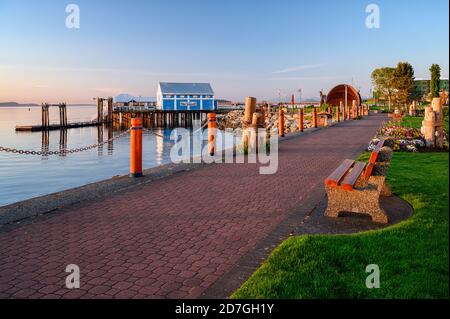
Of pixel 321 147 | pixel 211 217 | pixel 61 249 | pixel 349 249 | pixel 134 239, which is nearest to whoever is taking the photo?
pixel 349 249

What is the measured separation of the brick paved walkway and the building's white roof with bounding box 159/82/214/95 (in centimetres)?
8204

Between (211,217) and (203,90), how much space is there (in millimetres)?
87963

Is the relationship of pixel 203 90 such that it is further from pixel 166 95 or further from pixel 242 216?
pixel 242 216

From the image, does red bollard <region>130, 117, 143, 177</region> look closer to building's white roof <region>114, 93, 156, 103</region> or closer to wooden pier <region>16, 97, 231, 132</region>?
wooden pier <region>16, 97, 231, 132</region>

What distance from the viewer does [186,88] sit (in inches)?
3607

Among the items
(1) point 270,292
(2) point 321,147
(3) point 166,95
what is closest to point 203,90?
(3) point 166,95

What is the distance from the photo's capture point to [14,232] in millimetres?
5898

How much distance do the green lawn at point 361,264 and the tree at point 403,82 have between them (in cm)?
5705

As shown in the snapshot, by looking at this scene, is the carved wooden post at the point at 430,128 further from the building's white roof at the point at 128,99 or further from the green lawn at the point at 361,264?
the building's white roof at the point at 128,99

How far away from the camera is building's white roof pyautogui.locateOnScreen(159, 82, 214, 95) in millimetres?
89650

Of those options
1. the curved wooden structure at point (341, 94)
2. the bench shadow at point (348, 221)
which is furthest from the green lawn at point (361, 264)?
the curved wooden structure at point (341, 94)

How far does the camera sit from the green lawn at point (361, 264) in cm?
384

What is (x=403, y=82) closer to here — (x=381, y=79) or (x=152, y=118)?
(x=381, y=79)

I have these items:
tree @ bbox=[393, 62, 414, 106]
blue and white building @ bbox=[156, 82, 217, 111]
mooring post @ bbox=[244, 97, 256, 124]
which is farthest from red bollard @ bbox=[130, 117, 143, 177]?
blue and white building @ bbox=[156, 82, 217, 111]
